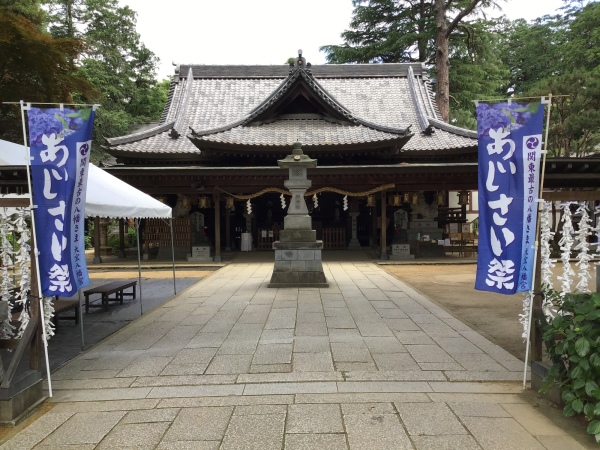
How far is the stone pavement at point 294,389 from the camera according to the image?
3.09 m

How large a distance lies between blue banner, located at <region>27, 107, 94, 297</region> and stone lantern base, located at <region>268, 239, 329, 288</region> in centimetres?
584

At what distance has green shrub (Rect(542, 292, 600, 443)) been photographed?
2.93 m

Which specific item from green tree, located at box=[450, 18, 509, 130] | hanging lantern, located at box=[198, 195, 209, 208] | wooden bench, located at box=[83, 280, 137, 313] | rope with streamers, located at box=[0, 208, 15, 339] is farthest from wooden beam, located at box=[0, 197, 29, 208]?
green tree, located at box=[450, 18, 509, 130]

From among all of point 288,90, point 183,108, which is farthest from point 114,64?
point 288,90

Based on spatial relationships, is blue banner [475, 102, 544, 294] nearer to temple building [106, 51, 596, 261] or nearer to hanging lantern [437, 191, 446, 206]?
temple building [106, 51, 596, 261]

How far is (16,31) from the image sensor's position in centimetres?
1070

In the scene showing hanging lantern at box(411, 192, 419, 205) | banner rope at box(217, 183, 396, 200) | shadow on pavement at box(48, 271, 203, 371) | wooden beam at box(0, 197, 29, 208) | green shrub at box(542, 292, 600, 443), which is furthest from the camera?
hanging lantern at box(411, 192, 419, 205)

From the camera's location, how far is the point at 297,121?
60.0ft

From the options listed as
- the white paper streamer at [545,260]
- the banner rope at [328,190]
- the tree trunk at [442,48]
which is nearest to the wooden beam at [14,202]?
the white paper streamer at [545,260]

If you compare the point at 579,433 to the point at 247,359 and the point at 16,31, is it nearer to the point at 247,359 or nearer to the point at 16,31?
the point at 247,359

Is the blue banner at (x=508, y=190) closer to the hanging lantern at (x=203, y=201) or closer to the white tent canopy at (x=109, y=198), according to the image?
the white tent canopy at (x=109, y=198)

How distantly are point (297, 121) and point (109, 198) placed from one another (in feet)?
42.5

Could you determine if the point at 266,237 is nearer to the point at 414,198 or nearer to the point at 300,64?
the point at 414,198

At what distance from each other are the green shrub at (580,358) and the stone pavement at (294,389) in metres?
0.27
